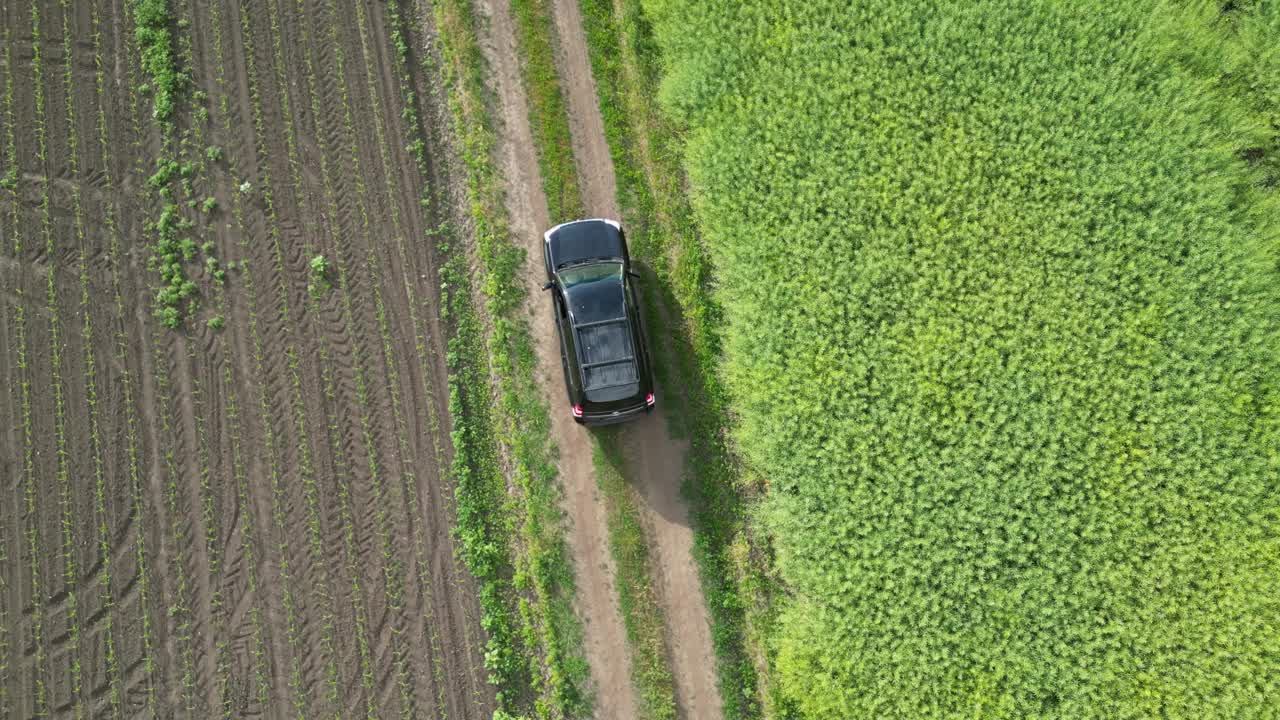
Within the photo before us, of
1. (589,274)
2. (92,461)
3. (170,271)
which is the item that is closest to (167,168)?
(170,271)

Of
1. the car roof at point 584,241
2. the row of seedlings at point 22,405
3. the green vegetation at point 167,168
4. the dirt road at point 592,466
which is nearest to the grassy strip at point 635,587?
the dirt road at point 592,466

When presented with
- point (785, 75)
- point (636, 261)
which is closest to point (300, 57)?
point (636, 261)

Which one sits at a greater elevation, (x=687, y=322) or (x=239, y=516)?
(x=687, y=322)

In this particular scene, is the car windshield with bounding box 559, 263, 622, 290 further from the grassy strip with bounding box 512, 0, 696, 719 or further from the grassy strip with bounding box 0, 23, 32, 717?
the grassy strip with bounding box 0, 23, 32, 717

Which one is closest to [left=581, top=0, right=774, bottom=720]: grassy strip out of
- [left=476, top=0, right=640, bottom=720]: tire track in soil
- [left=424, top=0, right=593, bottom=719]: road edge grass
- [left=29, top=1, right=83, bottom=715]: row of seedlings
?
[left=476, top=0, right=640, bottom=720]: tire track in soil

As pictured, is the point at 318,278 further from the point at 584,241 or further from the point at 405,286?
the point at 584,241
